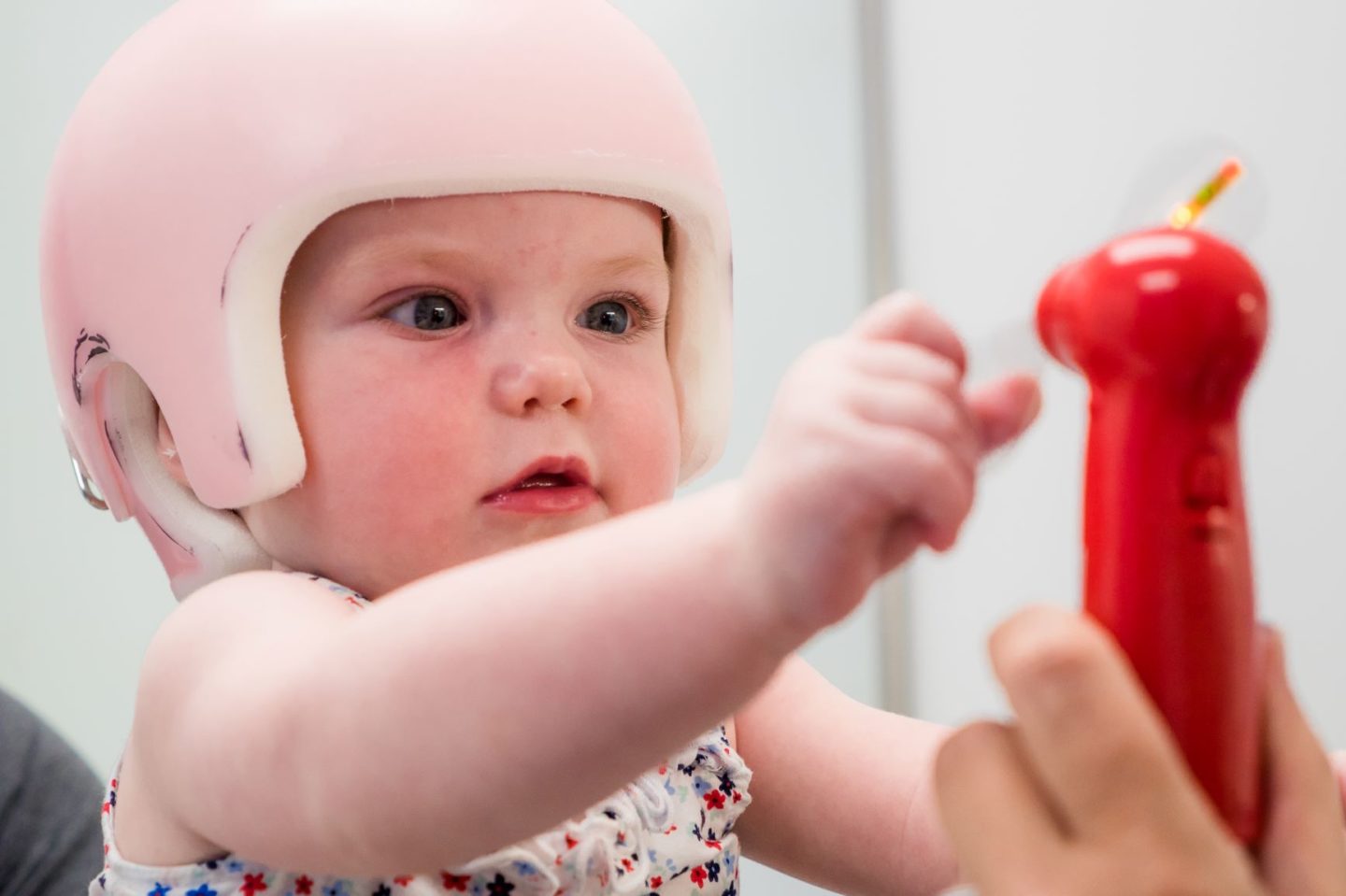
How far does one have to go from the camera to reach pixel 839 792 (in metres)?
0.60

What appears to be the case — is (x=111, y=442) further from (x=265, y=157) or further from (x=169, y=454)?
(x=265, y=157)

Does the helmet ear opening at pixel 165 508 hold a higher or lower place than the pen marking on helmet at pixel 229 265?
lower

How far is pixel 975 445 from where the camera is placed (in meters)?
0.28

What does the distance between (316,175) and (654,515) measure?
0.77 feet

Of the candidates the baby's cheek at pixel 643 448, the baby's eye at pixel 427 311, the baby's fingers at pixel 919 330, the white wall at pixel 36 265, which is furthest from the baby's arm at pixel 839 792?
the white wall at pixel 36 265

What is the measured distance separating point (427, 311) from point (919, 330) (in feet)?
0.89

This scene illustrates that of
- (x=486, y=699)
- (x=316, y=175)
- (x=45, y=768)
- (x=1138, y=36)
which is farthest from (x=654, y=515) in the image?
(x=1138, y=36)

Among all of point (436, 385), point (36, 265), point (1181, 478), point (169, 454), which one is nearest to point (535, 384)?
point (436, 385)

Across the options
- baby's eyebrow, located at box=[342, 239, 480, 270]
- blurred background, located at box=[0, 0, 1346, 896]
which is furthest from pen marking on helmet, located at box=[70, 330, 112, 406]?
blurred background, located at box=[0, 0, 1346, 896]

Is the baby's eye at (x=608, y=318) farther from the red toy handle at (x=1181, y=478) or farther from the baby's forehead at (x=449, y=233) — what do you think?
the red toy handle at (x=1181, y=478)

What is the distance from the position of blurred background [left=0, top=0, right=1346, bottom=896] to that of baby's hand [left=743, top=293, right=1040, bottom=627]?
25 cm

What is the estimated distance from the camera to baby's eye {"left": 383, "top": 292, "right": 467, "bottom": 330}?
0.51m

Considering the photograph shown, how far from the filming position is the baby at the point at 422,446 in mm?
308

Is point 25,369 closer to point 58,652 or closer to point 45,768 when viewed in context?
point 58,652
